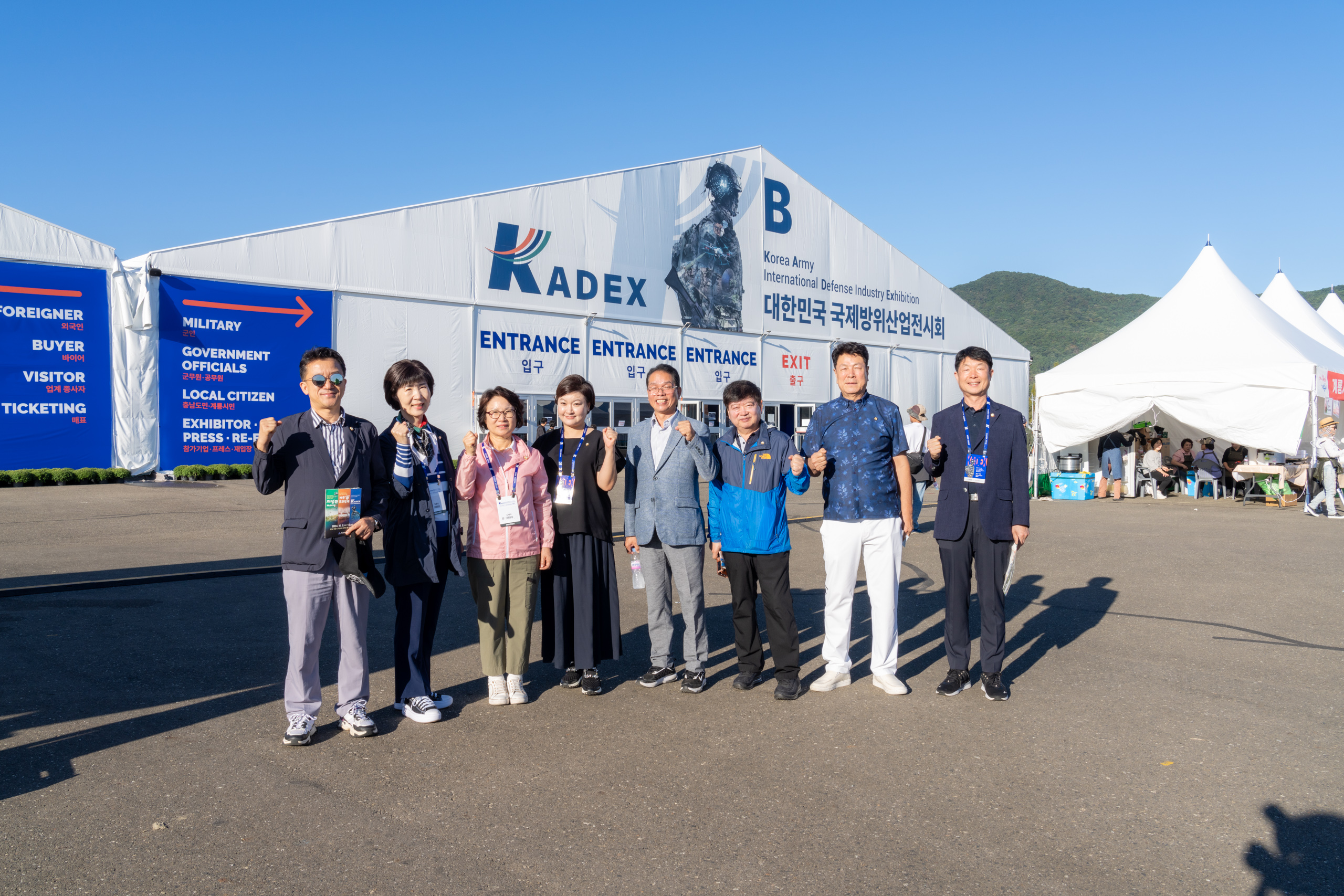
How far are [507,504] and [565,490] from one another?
1.26 ft

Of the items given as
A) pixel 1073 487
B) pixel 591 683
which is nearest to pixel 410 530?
pixel 591 683

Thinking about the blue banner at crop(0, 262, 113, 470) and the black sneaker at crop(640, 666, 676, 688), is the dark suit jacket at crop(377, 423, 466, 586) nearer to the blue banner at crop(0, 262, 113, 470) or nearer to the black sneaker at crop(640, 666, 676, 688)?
the black sneaker at crop(640, 666, 676, 688)

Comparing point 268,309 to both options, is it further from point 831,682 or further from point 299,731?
point 831,682

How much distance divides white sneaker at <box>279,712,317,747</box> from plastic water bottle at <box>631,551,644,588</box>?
183 centimetres

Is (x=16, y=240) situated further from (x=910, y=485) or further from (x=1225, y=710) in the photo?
(x=1225, y=710)

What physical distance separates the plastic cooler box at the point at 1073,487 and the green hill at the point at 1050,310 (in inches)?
4907

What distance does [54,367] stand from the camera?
1900 centimetres

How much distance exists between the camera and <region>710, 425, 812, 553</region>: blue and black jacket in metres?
5.11

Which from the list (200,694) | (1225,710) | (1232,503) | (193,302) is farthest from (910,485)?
(193,302)

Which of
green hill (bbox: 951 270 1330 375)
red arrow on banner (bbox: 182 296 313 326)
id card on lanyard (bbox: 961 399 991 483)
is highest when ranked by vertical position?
green hill (bbox: 951 270 1330 375)

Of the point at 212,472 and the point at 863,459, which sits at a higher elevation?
the point at 863,459

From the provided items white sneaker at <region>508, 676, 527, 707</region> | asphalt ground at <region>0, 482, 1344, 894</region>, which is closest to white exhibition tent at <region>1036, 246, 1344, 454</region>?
asphalt ground at <region>0, 482, 1344, 894</region>

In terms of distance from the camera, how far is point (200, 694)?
4887 millimetres

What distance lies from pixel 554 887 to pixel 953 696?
9.63 feet
